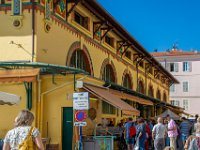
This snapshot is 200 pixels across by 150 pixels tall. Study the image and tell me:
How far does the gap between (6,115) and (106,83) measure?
5.01m

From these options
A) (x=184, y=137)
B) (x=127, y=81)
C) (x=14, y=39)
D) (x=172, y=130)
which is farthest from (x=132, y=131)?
(x=127, y=81)

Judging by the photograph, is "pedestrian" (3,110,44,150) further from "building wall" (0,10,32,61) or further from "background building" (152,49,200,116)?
"background building" (152,49,200,116)

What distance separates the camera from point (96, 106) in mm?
18094

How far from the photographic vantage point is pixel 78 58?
767 inches

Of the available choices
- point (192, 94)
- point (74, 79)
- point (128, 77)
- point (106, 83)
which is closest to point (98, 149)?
point (74, 79)

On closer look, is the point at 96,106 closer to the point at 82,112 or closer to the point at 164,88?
the point at 82,112

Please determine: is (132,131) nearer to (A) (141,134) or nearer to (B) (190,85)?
(A) (141,134)

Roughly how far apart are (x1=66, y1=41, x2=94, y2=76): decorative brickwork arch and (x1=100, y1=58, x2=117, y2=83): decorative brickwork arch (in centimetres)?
247

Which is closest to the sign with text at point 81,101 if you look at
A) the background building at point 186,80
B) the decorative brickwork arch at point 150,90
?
the decorative brickwork arch at point 150,90

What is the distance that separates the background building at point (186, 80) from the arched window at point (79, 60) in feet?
128

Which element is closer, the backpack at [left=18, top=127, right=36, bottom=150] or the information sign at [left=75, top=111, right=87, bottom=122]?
the backpack at [left=18, top=127, right=36, bottom=150]

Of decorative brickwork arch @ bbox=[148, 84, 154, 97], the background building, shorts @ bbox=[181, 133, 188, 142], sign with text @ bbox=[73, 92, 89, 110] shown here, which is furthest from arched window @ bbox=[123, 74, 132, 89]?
the background building

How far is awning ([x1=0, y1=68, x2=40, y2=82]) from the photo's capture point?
13906 mm

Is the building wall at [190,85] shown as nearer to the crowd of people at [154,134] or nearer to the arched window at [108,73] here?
the arched window at [108,73]
